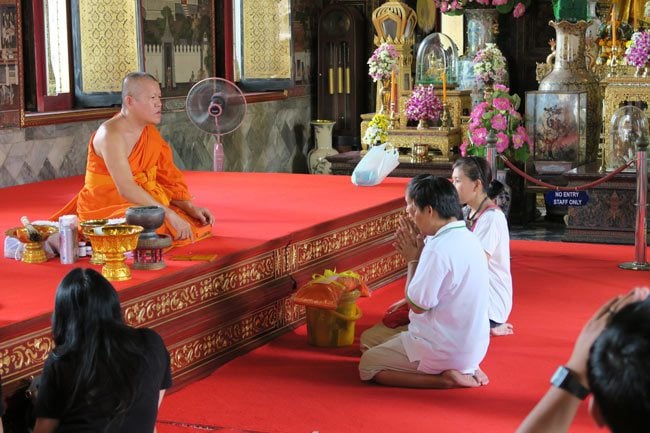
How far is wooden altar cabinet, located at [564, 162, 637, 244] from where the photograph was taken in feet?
27.9

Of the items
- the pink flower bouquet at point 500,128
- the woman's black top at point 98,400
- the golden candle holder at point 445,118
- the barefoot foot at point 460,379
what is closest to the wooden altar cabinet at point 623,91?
the pink flower bouquet at point 500,128

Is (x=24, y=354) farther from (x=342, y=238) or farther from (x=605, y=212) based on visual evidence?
(x=605, y=212)

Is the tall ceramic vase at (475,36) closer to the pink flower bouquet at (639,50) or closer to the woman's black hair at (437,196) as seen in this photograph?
the pink flower bouquet at (639,50)

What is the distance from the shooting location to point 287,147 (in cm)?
1188

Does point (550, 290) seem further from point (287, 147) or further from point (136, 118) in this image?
point (287, 147)

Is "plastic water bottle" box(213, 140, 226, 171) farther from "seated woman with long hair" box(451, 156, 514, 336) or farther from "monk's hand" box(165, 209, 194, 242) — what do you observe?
"seated woman with long hair" box(451, 156, 514, 336)

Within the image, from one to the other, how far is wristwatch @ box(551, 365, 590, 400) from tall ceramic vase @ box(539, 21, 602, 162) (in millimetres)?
8272

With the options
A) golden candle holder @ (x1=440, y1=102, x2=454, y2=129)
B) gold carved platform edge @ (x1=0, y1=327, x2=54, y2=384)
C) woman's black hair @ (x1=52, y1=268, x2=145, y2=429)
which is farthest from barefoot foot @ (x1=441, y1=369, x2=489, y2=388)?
golden candle holder @ (x1=440, y1=102, x2=454, y2=129)

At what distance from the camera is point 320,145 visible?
40.0 feet

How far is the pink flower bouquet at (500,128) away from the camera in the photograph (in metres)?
9.40

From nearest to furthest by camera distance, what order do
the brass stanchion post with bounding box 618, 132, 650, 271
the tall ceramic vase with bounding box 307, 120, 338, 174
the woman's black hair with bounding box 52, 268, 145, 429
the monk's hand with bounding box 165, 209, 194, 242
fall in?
the woman's black hair with bounding box 52, 268, 145, 429 < the monk's hand with bounding box 165, 209, 194, 242 < the brass stanchion post with bounding box 618, 132, 650, 271 < the tall ceramic vase with bounding box 307, 120, 338, 174

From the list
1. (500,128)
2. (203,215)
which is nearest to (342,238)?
(203,215)

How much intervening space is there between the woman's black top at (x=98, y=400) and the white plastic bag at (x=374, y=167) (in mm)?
4620

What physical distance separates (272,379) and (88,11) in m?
4.54
